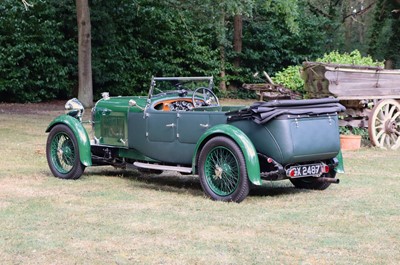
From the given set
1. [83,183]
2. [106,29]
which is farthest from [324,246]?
[106,29]

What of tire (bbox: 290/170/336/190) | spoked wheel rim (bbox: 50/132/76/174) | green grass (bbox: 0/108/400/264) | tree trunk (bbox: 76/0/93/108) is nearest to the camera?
green grass (bbox: 0/108/400/264)

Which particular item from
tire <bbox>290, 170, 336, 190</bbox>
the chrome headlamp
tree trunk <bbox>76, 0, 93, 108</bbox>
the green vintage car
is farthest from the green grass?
tree trunk <bbox>76, 0, 93, 108</bbox>

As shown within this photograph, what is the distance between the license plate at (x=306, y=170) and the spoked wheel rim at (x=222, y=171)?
A: 579 millimetres

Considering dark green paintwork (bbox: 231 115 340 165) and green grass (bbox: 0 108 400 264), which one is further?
dark green paintwork (bbox: 231 115 340 165)

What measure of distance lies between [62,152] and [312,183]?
129 inches

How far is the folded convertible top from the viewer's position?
740 cm

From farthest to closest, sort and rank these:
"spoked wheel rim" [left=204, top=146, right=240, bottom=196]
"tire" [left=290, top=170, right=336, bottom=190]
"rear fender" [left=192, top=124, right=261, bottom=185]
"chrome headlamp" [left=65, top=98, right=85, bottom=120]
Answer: "chrome headlamp" [left=65, top=98, right=85, bottom=120]
"tire" [left=290, top=170, right=336, bottom=190]
"spoked wheel rim" [left=204, top=146, right=240, bottom=196]
"rear fender" [left=192, top=124, right=261, bottom=185]

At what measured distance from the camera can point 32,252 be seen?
5.39 m

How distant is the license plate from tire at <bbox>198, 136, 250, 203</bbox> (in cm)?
55

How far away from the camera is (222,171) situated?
24.9ft

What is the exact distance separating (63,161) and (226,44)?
17.2 meters

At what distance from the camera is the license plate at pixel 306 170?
7.58m

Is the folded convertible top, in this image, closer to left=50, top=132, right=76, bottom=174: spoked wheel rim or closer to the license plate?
the license plate

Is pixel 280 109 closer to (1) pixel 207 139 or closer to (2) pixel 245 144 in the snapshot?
(2) pixel 245 144
